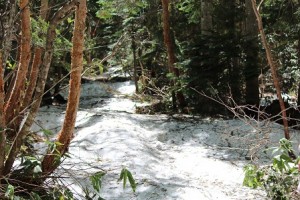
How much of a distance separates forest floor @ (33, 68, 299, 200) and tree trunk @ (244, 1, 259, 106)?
165 centimetres

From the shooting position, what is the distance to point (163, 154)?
745 centimetres

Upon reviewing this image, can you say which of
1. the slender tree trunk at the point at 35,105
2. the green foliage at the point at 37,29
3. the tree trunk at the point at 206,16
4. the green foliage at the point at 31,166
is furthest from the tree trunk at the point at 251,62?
the green foliage at the point at 31,166

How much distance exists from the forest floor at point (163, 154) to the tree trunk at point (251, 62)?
1651mm

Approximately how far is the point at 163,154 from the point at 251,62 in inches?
172

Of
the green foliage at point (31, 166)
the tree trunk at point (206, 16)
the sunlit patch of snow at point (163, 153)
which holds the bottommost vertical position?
the sunlit patch of snow at point (163, 153)

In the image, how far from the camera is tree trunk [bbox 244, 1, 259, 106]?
10.5m

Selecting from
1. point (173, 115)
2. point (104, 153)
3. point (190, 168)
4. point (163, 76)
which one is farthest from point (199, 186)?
point (163, 76)

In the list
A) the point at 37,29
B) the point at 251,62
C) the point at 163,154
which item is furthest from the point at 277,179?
the point at 251,62

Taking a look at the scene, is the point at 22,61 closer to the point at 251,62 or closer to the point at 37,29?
the point at 37,29

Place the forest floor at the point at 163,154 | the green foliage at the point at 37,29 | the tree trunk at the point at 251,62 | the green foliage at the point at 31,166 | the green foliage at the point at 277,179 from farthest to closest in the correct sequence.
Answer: the tree trunk at the point at 251,62 < the forest floor at the point at 163,154 < the green foliage at the point at 37,29 < the green foliage at the point at 277,179 < the green foliage at the point at 31,166

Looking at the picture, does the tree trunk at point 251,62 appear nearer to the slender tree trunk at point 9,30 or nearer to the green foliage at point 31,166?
the green foliage at point 31,166

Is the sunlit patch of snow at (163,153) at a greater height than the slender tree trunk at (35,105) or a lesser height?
lesser

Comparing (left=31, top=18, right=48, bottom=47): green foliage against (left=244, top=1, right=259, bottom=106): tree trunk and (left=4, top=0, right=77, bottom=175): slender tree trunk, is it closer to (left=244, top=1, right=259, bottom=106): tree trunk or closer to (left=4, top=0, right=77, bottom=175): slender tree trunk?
(left=4, top=0, right=77, bottom=175): slender tree trunk

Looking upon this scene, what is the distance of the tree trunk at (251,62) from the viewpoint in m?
10.5
